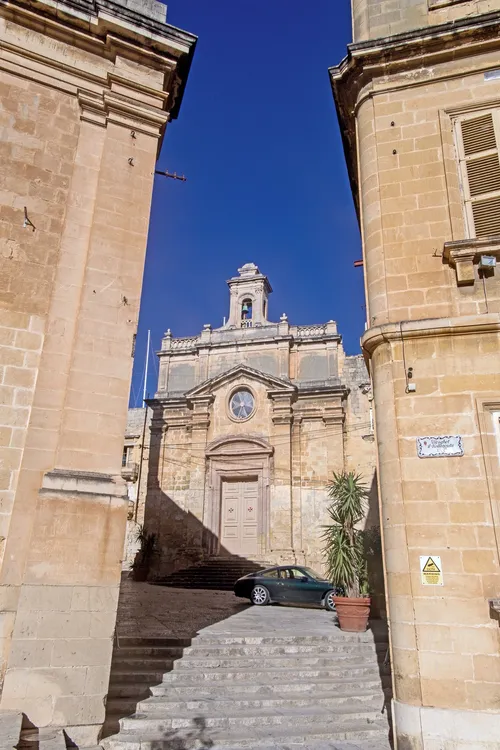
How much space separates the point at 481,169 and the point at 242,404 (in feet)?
58.1

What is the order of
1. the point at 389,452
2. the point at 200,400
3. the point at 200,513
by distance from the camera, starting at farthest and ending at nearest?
1. the point at 200,400
2. the point at 200,513
3. the point at 389,452

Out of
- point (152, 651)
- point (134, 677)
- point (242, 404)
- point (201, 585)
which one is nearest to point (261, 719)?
point (134, 677)

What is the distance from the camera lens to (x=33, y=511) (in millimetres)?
5266

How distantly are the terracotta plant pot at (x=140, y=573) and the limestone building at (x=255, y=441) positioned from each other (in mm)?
630

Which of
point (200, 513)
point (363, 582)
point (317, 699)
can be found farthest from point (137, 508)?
point (317, 699)

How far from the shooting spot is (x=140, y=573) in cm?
2109

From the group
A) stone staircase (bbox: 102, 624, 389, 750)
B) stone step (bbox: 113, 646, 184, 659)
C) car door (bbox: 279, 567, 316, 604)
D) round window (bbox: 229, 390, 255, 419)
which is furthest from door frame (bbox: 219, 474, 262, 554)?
stone step (bbox: 113, 646, 184, 659)

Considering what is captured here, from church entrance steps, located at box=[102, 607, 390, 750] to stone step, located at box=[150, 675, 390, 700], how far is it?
0.4 inches

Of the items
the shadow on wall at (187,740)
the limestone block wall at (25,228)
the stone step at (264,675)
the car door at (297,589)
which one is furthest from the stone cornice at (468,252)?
the car door at (297,589)

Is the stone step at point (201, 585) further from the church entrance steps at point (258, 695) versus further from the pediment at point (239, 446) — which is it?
the church entrance steps at point (258, 695)

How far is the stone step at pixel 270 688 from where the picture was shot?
5.84 metres

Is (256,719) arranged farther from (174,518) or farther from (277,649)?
(174,518)

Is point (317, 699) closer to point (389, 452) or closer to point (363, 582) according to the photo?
point (389, 452)

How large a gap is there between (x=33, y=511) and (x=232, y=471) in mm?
17612
